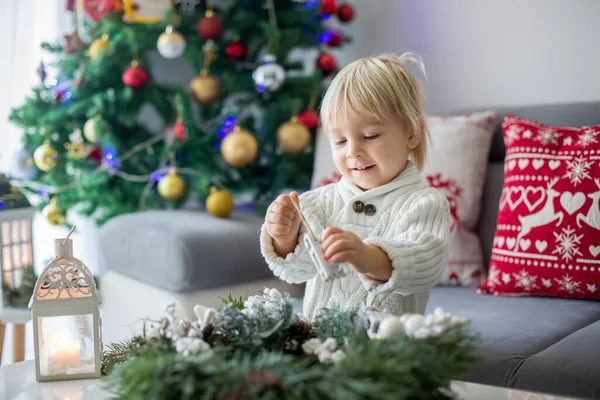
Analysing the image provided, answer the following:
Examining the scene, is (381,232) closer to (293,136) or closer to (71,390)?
(71,390)

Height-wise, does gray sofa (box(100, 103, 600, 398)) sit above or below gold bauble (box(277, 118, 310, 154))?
below

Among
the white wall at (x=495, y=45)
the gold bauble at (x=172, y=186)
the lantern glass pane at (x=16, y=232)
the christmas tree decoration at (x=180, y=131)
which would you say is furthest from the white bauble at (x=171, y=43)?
the white wall at (x=495, y=45)

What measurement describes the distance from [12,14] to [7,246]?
3.04ft

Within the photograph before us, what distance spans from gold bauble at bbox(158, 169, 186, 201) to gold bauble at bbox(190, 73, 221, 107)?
0.28 meters

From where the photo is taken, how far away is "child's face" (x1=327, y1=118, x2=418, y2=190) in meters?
1.23

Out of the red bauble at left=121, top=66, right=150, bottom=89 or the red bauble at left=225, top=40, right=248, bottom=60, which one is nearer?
the red bauble at left=121, top=66, right=150, bottom=89

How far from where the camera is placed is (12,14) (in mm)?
2389

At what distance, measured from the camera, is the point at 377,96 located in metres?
1.21

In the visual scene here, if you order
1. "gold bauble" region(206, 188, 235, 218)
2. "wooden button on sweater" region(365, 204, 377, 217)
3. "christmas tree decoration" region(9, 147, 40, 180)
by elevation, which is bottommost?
"gold bauble" region(206, 188, 235, 218)

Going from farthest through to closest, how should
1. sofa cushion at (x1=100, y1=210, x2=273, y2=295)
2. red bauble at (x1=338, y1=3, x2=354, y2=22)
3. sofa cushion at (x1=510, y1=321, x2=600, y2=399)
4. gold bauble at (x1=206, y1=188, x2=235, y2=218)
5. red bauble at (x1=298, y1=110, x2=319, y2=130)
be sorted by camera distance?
red bauble at (x1=338, y1=3, x2=354, y2=22) → red bauble at (x1=298, y1=110, x2=319, y2=130) → gold bauble at (x1=206, y1=188, x2=235, y2=218) → sofa cushion at (x1=100, y1=210, x2=273, y2=295) → sofa cushion at (x1=510, y1=321, x2=600, y2=399)

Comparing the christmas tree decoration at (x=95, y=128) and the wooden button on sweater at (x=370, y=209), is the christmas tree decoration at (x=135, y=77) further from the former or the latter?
the wooden button on sweater at (x=370, y=209)

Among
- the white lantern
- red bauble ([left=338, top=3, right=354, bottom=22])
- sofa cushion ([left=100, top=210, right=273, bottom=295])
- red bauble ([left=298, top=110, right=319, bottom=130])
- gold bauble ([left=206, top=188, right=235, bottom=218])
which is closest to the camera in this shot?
the white lantern

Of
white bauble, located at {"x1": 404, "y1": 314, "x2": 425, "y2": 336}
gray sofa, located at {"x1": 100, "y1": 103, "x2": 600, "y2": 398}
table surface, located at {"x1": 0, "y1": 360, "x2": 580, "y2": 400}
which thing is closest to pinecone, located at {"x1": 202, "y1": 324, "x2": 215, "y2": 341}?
table surface, located at {"x1": 0, "y1": 360, "x2": 580, "y2": 400}

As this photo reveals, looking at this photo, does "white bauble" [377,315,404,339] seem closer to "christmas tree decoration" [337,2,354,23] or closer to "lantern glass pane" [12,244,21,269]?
"lantern glass pane" [12,244,21,269]
